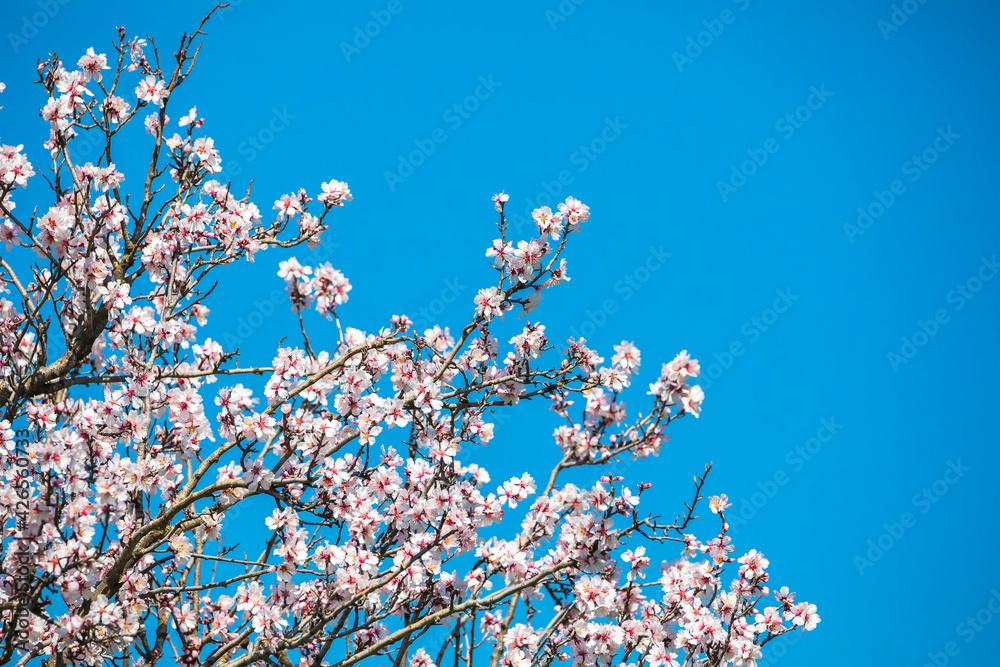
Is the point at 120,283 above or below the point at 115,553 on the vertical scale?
above

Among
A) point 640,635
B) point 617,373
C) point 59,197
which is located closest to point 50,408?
point 59,197

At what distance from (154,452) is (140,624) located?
1278 millimetres

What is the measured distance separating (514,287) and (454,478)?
1434 mm

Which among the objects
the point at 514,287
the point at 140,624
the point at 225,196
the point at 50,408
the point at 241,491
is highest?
the point at 225,196

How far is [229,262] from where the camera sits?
652 cm

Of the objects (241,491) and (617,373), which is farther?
(617,373)

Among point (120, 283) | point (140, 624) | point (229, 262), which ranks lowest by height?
point (140, 624)

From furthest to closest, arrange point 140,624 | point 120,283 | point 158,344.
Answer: point 158,344, point 120,283, point 140,624

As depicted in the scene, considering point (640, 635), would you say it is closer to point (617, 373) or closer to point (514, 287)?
point (617, 373)

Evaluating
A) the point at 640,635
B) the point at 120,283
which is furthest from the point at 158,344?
the point at 640,635

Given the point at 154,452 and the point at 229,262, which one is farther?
the point at 229,262

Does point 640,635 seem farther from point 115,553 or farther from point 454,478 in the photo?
point 115,553

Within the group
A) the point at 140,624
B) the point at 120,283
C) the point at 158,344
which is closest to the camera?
the point at 140,624

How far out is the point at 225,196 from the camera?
6.59 meters
